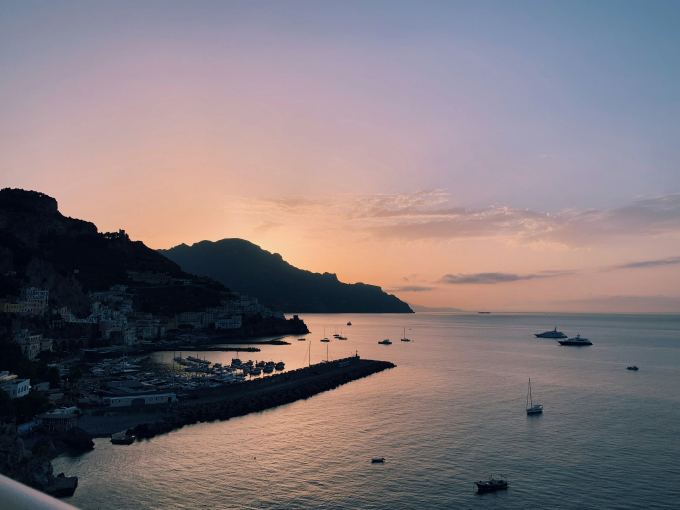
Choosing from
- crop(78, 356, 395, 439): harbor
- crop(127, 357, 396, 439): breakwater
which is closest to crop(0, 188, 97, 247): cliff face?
crop(127, 357, 396, 439): breakwater

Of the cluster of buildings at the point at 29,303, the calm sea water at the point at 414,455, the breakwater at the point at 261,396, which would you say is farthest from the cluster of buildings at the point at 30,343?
the calm sea water at the point at 414,455

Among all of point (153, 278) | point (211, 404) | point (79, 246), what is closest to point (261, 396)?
point (211, 404)

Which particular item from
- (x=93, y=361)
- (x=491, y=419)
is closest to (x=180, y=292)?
(x=93, y=361)

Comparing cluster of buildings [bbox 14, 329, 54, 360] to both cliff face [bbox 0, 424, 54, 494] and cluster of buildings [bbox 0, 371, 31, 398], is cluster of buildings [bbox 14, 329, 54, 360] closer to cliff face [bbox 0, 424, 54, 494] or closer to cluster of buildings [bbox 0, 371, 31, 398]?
cluster of buildings [bbox 0, 371, 31, 398]

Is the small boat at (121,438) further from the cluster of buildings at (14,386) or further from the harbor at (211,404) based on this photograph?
the cluster of buildings at (14,386)

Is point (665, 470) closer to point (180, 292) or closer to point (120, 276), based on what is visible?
point (180, 292)

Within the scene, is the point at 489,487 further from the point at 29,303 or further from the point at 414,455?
the point at 29,303
